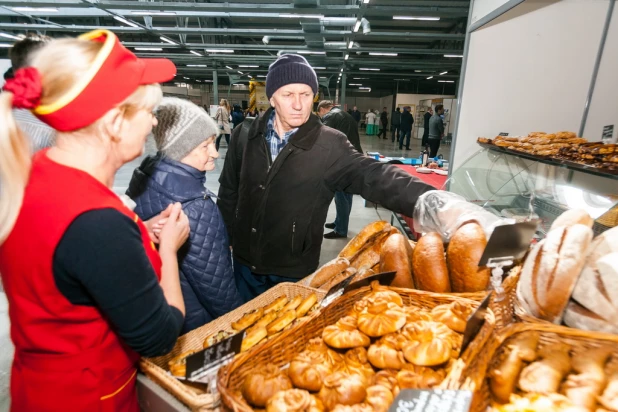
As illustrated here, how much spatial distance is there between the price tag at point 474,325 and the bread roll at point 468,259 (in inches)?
8.7

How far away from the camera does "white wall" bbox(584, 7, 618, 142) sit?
2791 mm

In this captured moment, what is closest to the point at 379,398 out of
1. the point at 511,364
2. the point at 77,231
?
the point at 511,364

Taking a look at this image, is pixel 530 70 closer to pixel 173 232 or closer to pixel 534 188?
pixel 534 188

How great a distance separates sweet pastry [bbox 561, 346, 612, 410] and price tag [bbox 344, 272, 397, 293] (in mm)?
501

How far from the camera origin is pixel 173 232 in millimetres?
1052

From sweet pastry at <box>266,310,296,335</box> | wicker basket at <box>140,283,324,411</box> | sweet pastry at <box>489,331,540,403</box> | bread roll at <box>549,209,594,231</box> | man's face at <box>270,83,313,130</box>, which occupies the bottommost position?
wicker basket at <box>140,283,324,411</box>

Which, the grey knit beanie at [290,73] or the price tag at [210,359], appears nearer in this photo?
the price tag at [210,359]

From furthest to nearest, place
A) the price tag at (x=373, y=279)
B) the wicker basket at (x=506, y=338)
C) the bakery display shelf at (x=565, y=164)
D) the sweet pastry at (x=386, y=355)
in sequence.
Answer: the bakery display shelf at (x=565, y=164) → the price tag at (x=373, y=279) → the sweet pastry at (x=386, y=355) → the wicker basket at (x=506, y=338)

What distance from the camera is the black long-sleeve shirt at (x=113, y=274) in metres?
0.69

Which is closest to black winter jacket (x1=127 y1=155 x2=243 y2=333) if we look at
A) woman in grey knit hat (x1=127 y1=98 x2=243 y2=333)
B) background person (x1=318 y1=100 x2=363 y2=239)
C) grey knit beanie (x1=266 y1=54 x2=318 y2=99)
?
woman in grey knit hat (x1=127 y1=98 x2=243 y2=333)

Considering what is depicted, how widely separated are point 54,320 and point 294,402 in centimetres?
55

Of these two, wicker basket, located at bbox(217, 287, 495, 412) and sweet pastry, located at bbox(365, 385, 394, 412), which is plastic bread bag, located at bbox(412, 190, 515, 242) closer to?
wicker basket, located at bbox(217, 287, 495, 412)

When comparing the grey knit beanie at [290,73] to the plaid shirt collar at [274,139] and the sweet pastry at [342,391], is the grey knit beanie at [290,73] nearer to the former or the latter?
the plaid shirt collar at [274,139]

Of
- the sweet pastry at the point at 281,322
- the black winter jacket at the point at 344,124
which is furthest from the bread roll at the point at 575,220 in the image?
the black winter jacket at the point at 344,124
